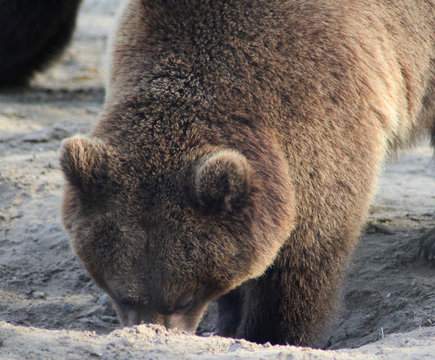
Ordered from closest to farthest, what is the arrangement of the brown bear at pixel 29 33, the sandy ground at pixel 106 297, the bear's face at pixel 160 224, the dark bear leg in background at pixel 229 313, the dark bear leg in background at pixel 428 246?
1. the sandy ground at pixel 106 297
2. the bear's face at pixel 160 224
3. the dark bear leg in background at pixel 229 313
4. the dark bear leg in background at pixel 428 246
5. the brown bear at pixel 29 33

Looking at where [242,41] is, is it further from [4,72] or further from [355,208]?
[4,72]

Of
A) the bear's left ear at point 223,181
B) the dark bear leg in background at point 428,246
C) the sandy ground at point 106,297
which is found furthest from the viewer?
the dark bear leg in background at point 428,246

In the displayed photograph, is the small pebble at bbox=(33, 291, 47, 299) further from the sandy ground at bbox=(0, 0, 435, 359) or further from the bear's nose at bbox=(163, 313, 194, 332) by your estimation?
the bear's nose at bbox=(163, 313, 194, 332)

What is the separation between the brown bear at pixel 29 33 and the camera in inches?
391

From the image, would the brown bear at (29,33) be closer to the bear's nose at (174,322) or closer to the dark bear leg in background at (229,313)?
the dark bear leg in background at (229,313)

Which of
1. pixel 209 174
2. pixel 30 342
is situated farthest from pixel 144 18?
pixel 30 342

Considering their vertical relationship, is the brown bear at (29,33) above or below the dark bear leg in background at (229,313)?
below

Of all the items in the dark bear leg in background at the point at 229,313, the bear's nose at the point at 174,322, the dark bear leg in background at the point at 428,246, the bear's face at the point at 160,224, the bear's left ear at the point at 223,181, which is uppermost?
the bear's left ear at the point at 223,181

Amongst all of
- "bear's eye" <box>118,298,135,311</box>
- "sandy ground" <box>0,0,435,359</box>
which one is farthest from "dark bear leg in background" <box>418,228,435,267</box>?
"bear's eye" <box>118,298,135,311</box>

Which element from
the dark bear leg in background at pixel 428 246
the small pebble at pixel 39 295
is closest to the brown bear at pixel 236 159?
the dark bear leg in background at pixel 428 246

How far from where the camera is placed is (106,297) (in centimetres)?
548

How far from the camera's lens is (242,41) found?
13.1 ft

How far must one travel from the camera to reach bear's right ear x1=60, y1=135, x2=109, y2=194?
12.0 ft

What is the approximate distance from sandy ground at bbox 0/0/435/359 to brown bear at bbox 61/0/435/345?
1.49 feet
